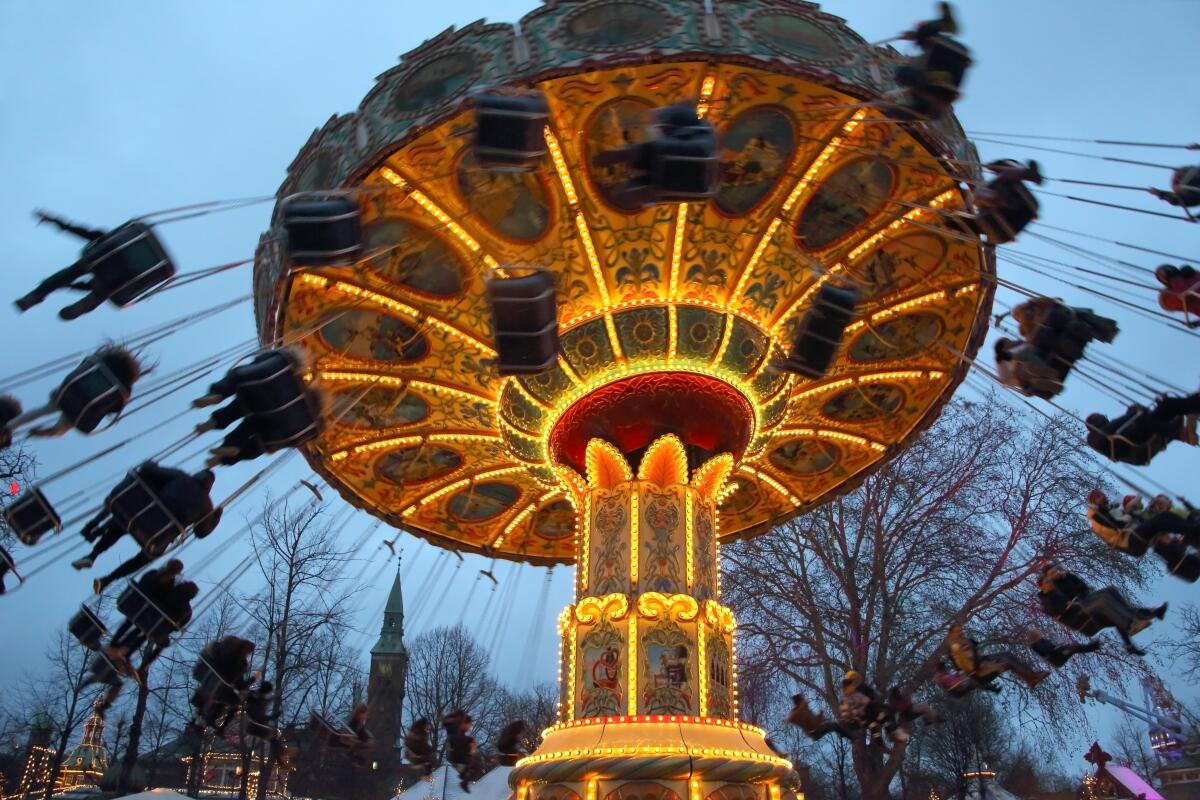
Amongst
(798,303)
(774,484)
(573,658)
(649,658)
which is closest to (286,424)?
(573,658)

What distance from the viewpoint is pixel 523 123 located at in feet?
21.8

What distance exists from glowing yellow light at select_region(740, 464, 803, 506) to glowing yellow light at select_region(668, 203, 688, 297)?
4092mm

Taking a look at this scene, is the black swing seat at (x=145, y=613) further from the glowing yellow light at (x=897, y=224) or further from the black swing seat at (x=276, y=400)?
the glowing yellow light at (x=897, y=224)

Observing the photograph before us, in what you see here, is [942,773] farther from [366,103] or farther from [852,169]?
[366,103]

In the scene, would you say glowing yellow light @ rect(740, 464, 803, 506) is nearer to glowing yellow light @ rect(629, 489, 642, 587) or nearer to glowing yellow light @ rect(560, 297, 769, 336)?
glowing yellow light @ rect(629, 489, 642, 587)

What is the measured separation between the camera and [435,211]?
8562 millimetres

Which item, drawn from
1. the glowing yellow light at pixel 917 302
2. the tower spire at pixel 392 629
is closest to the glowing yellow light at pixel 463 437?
the glowing yellow light at pixel 917 302

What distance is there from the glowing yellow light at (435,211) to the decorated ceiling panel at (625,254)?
0.09 ft

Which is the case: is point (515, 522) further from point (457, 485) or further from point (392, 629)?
point (392, 629)

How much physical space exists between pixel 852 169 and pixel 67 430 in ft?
23.1

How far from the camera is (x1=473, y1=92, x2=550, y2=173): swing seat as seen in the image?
6.64 metres

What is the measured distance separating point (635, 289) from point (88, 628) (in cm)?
614

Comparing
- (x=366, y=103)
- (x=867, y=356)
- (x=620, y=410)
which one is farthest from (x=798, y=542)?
(x=366, y=103)

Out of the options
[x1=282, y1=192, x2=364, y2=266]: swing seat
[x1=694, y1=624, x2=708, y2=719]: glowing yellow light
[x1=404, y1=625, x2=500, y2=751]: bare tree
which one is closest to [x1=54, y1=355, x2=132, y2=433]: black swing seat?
[x1=282, y1=192, x2=364, y2=266]: swing seat
